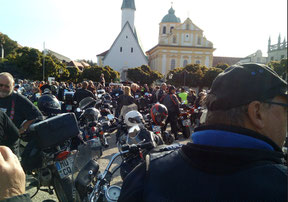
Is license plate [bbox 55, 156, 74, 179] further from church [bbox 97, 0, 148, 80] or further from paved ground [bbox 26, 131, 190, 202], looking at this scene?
church [bbox 97, 0, 148, 80]

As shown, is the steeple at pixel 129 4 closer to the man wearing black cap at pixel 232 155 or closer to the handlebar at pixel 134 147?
the handlebar at pixel 134 147

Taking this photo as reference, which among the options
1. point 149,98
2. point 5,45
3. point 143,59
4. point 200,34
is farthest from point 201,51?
point 149,98

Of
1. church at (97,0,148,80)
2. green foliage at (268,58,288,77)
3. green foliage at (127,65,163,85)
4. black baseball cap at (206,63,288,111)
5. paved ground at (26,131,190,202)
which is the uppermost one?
church at (97,0,148,80)

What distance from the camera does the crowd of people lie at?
3.02ft

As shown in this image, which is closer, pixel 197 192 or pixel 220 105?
pixel 197 192

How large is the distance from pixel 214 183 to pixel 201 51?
67483 millimetres

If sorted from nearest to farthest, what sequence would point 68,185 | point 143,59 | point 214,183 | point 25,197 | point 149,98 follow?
point 214,183, point 25,197, point 68,185, point 149,98, point 143,59

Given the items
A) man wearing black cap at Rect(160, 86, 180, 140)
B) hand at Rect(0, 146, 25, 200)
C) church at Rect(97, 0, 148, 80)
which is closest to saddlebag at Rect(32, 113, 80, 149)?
hand at Rect(0, 146, 25, 200)

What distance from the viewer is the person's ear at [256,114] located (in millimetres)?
1092

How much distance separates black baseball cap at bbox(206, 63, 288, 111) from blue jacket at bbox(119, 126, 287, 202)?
0.44 ft

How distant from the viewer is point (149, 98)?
13.6 metres

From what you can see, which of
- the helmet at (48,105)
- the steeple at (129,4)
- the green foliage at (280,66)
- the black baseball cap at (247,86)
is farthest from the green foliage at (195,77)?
the steeple at (129,4)

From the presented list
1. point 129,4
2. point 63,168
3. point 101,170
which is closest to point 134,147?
point 63,168

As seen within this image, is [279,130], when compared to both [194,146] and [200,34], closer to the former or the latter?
[194,146]
